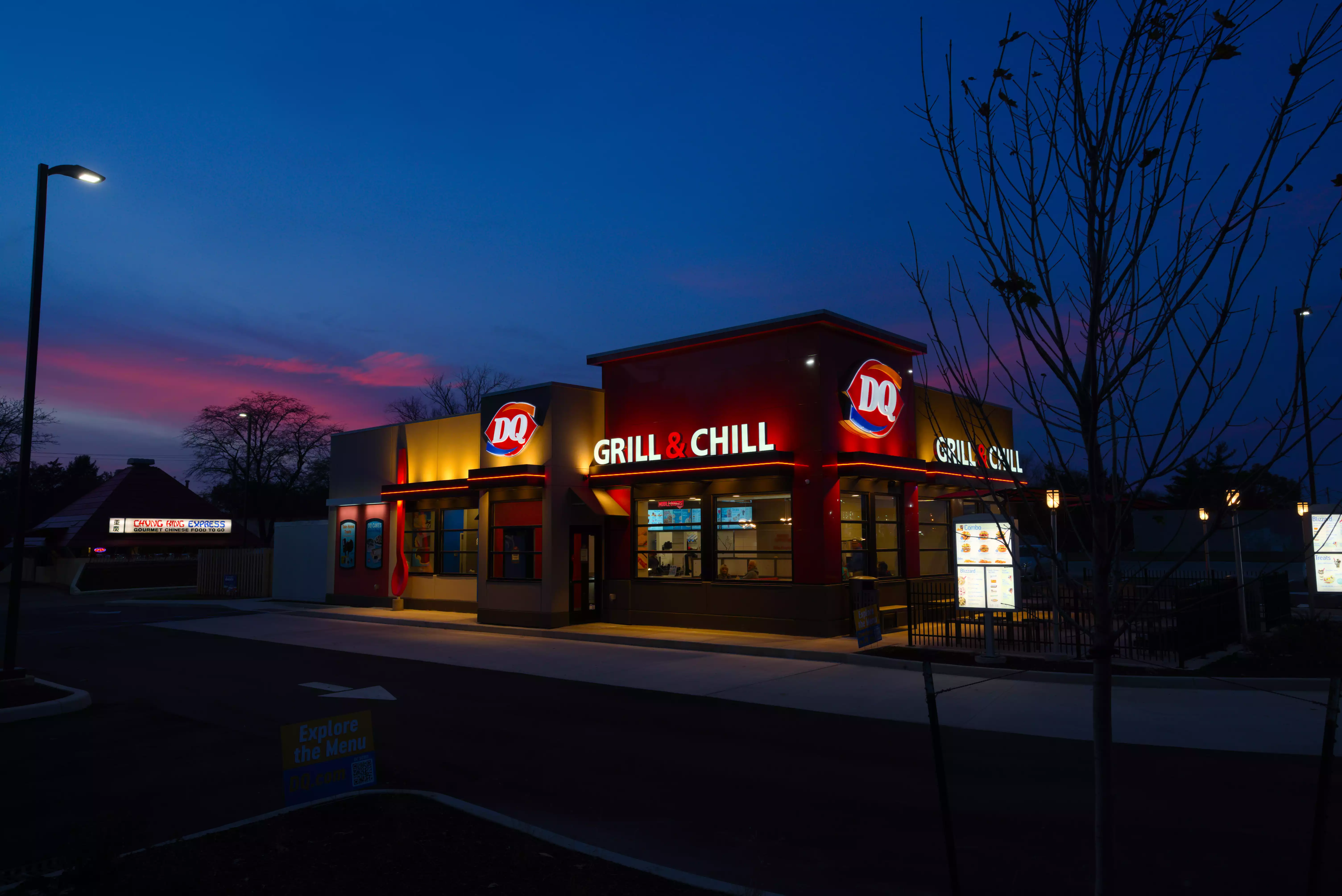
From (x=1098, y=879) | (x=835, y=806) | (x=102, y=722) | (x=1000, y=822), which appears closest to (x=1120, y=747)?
(x=1000, y=822)

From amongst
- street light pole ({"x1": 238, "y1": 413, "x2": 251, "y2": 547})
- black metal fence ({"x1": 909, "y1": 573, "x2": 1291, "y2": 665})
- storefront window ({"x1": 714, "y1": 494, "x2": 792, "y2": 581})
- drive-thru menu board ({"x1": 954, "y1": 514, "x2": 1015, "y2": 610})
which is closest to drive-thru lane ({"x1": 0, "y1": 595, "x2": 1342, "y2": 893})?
black metal fence ({"x1": 909, "y1": 573, "x2": 1291, "y2": 665})

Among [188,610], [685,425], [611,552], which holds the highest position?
[685,425]

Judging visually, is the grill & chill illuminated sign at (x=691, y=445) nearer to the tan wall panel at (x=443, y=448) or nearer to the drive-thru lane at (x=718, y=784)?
the tan wall panel at (x=443, y=448)

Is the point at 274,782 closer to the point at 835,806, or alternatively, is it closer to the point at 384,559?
the point at 835,806

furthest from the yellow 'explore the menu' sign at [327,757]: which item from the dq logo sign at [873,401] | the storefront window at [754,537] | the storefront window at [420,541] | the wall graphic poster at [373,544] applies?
the wall graphic poster at [373,544]

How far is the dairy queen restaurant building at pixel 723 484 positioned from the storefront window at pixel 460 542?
1.61ft

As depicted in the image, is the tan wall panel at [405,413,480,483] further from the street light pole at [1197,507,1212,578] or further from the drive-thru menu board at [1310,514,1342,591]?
the drive-thru menu board at [1310,514,1342,591]

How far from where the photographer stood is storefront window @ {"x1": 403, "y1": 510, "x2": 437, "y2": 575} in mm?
27641

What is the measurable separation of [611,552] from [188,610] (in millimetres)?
18592

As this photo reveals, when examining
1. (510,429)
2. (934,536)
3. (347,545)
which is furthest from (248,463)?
(934,536)

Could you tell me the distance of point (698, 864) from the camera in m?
6.05

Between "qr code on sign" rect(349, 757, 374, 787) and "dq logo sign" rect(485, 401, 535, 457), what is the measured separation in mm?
15742

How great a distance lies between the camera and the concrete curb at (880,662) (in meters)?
12.3

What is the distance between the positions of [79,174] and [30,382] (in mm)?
3328
